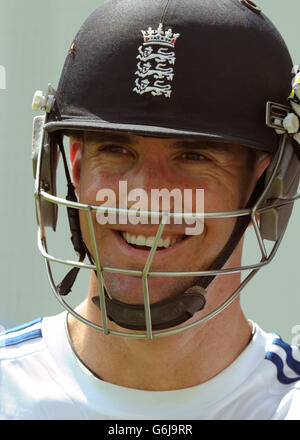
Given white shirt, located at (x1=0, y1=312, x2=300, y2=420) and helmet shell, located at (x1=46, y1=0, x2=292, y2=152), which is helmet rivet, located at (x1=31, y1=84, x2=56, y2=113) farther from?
white shirt, located at (x1=0, y1=312, x2=300, y2=420)

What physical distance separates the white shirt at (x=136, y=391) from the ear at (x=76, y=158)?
420 millimetres

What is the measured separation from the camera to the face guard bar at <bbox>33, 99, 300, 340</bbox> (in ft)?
9.48

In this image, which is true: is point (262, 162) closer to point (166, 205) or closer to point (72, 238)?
point (166, 205)

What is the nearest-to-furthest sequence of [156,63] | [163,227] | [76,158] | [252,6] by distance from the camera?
1. [163,227]
2. [156,63]
3. [252,6]
4. [76,158]

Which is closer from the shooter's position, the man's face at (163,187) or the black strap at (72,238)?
the man's face at (163,187)

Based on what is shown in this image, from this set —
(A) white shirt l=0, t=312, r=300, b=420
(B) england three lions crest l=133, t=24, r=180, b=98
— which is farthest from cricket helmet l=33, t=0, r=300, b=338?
(A) white shirt l=0, t=312, r=300, b=420

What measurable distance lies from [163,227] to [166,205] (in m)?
0.08

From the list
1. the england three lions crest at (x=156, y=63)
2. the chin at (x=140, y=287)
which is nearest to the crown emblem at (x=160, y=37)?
the england three lions crest at (x=156, y=63)

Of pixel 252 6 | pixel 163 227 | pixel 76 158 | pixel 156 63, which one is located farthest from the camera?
pixel 76 158

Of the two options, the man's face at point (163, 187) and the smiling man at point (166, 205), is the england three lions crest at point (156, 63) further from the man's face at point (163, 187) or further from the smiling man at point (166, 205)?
the man's face at point (163, 187)

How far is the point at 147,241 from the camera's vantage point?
9.87 ft

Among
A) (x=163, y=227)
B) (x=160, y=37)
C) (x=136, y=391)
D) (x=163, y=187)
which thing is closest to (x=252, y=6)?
(x=160, y=37)

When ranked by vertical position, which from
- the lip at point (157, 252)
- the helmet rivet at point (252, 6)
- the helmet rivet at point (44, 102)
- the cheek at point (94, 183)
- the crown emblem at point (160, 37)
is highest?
the helmet rivet at point (252, 6)

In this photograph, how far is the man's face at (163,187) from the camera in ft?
9.71
